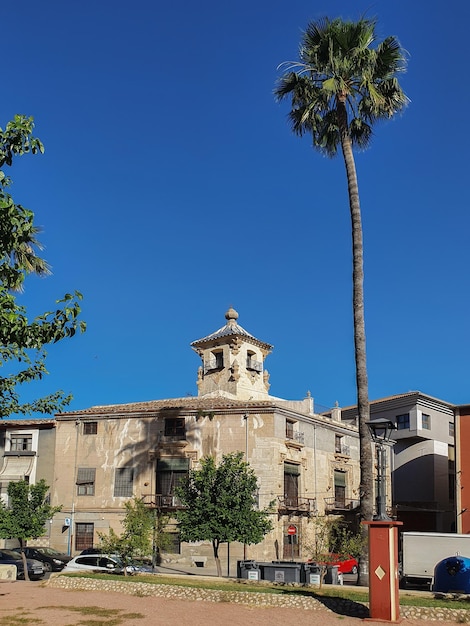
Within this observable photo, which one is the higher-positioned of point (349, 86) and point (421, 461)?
point (349, 86)

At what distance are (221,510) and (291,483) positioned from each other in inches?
567

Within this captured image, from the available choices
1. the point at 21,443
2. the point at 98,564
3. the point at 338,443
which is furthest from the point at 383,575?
the point at 21,443

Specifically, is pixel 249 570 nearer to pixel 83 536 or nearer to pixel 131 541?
pixel 131 541

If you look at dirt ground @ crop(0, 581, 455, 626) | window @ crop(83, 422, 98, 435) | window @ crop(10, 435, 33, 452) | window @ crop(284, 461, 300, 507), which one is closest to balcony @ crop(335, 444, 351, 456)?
window @ crop(284, 461, 300, 507)

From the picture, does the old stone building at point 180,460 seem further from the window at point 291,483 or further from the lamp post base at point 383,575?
the lamp post base at point 383,575

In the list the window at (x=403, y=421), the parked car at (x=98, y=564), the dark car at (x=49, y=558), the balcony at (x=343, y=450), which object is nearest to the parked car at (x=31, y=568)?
the dark car at (x=49, y=558)

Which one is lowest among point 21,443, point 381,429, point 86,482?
point 86,482

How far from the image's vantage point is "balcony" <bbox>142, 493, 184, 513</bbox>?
42.1m

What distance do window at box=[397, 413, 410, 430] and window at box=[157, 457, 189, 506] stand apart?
2089cm

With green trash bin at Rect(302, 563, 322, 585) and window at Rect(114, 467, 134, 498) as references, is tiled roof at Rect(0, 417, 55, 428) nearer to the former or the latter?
window at Rect(114, 467, 134, 498)

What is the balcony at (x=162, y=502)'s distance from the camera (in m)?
42.1

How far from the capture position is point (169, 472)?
43562 mm

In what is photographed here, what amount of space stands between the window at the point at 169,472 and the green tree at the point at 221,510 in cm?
1092

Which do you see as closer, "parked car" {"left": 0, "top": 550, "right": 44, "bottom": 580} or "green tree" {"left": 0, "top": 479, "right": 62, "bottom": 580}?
"green tree" {"left": 0, "top": 479, "right": 62, "bottom": 580}
